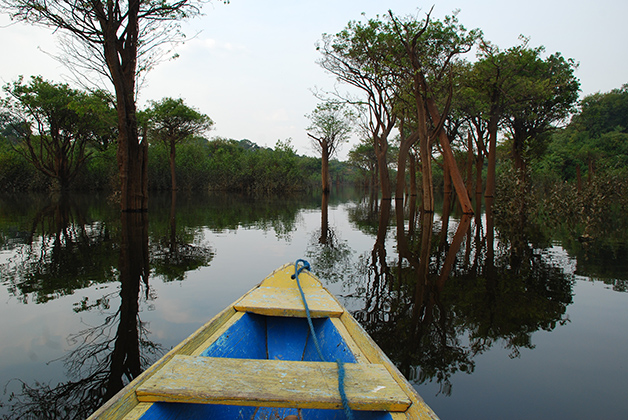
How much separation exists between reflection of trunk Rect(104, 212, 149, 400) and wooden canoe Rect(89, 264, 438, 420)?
0.94 m

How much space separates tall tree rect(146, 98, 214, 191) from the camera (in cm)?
3111

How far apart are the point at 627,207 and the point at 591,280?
16684 mm

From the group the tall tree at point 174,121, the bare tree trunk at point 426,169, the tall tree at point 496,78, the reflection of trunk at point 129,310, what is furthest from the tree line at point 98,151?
the tall tree at point 496,78

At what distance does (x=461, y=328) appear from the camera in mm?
3807

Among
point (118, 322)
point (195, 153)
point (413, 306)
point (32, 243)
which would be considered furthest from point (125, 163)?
point (195, 153)

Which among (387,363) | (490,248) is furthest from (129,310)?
(490,248)

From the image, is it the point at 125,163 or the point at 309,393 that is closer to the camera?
the point at 309,393

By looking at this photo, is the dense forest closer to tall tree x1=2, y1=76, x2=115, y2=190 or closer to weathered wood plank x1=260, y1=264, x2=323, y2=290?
tall tree x1=2, y1=76, x2=115, y2=190

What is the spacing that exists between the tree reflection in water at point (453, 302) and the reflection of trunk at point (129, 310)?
87.6 inches

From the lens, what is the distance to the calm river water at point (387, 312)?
2695mm

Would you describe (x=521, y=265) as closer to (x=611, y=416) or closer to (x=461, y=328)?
(x=461, y=328)

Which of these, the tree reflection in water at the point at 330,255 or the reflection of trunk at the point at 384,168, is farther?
the reflection of trunk at the point at 384,168

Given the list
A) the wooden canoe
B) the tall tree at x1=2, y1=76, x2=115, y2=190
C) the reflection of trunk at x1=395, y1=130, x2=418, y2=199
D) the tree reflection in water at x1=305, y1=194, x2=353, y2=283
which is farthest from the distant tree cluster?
the tall tree at x1=2, y1=76, x2=115, y2=190

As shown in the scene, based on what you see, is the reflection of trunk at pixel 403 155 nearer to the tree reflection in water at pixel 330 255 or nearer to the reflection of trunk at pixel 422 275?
the reflection of trunk at pixel 422 275
